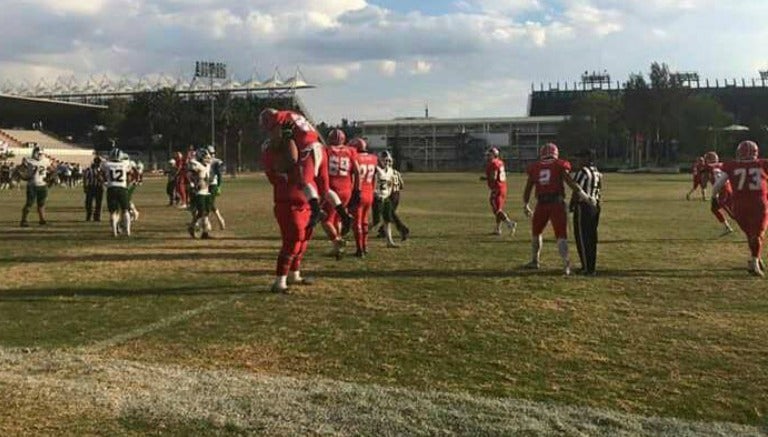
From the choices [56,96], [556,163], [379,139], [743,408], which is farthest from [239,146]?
[743,408]

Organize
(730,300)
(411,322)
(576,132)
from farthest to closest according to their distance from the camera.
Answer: (576,132), (730,300), (411,322)

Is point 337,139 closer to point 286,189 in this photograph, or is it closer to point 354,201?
point 354,201

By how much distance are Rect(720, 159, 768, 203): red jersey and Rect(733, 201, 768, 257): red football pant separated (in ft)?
0.33

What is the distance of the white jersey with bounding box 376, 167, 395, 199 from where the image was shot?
16734mm

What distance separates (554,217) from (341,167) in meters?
3.90

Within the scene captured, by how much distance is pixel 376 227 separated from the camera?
21.0 metres

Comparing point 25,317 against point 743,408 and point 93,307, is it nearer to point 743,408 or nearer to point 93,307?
point 93,307

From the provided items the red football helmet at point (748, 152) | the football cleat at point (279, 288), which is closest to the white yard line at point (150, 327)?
the football cleat at point (279, 288)

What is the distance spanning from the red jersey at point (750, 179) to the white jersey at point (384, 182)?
7.01 m

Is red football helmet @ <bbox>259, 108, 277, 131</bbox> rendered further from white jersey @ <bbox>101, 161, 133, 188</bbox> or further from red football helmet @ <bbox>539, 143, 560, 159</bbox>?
white jersey @ <bbox>101, 161, 133, 188</bbox>

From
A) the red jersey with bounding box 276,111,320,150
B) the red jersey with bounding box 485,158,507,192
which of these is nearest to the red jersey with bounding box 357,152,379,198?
the red jersey with bounding box 276,111,320,150

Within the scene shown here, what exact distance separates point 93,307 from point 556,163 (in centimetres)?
759

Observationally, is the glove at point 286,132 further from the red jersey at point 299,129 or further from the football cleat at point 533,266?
the football cleat at point 533,266

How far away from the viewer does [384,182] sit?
16812 millimetres
